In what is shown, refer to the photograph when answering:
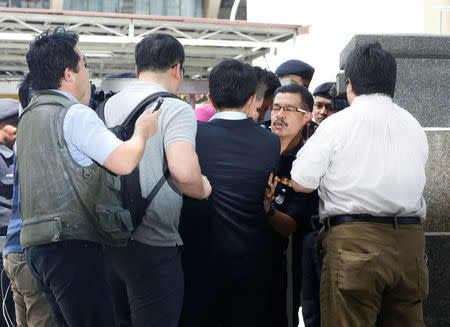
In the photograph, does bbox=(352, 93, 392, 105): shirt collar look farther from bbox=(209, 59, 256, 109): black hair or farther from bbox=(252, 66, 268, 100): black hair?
bbox=(252, 66, 268, 100): black hair

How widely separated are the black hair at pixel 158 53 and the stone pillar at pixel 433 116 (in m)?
1.60

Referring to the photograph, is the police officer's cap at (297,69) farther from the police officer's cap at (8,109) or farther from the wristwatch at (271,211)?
the police officer's cap at (8,109)

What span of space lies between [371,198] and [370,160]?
0.18m

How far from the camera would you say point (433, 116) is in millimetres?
3984

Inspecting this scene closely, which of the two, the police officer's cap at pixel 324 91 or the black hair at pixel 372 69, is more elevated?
the black hair at pixel 372 69

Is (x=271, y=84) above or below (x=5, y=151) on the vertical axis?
above

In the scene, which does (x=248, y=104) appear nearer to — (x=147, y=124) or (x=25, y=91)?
(x=147, y=124)

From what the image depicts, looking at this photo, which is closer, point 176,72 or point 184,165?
point 184,165

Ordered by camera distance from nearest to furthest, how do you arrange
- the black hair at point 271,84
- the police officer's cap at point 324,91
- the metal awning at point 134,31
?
the black hair at point 271,84 < the police officer's cap at point 324,91 < the metal awning at point 134,31

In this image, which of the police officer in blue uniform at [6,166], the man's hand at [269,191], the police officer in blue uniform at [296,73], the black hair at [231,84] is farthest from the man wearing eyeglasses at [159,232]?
the police officer in blue uniform at [296,73]

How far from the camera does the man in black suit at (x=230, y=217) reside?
2910 mm

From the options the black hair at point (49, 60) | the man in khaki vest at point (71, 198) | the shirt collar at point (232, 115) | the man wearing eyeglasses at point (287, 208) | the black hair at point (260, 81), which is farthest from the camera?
the black hair at point (260, 81)

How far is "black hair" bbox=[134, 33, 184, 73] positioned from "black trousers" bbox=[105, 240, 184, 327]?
849 millimetres

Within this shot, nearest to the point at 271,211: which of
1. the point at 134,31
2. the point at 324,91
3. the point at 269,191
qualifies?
the point at 269,191
